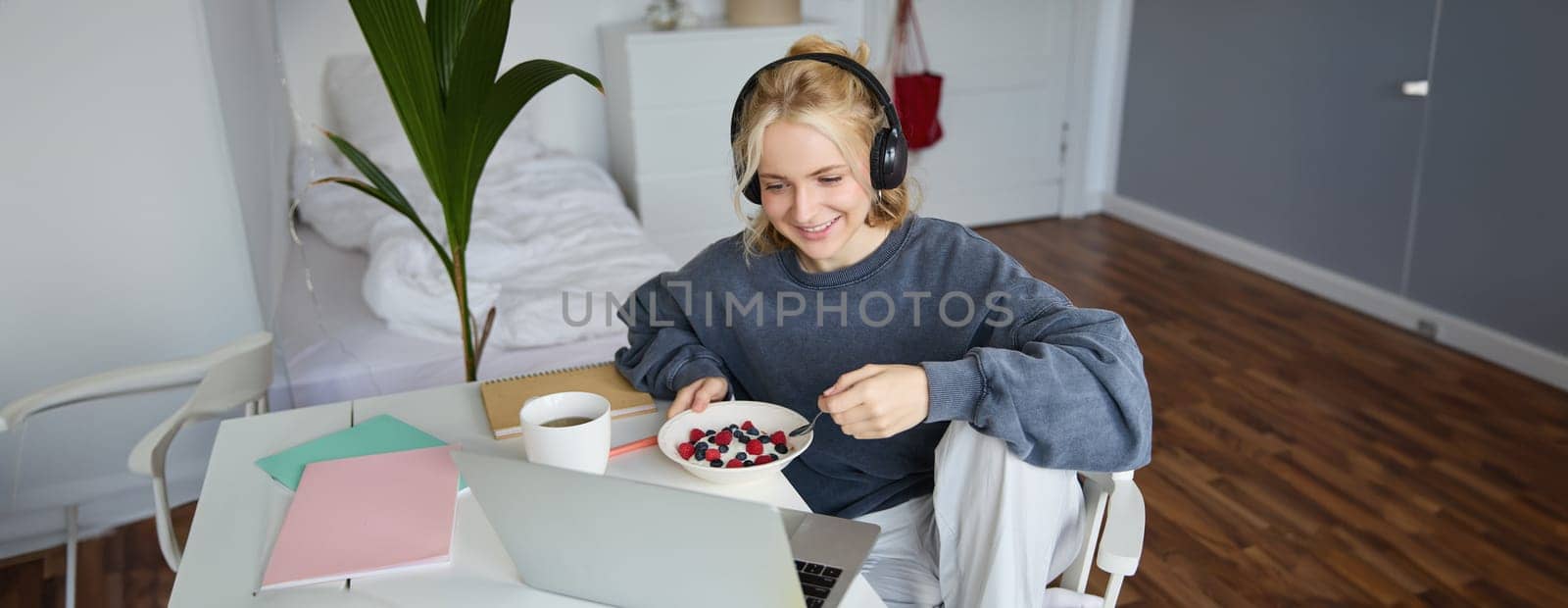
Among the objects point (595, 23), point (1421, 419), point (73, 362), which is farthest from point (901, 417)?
point (595, 23)

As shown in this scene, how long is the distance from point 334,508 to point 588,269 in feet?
5.49

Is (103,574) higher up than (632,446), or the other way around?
(632,446)

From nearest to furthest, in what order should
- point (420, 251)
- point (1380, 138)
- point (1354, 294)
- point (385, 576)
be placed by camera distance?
1. point (385, 576)
2. point (420, 251)
3. point (1380, 138)
4. point (1354, 294)

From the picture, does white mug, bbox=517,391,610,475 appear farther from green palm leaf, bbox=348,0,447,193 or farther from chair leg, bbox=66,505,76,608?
chair leg, bbox=66,505,76,608

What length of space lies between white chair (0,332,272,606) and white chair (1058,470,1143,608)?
3.70 ft

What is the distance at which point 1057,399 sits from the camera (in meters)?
1.09

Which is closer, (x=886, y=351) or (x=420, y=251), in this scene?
(x=886, y=351)

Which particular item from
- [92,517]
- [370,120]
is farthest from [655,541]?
[370,120]

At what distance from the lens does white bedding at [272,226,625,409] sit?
227cm

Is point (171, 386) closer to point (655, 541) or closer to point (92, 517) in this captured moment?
point (92, 517)

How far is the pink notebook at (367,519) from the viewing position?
3.34ft

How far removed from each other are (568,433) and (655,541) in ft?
0.92

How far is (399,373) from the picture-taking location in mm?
2305

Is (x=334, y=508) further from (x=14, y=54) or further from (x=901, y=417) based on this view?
(x=14, y=54)
